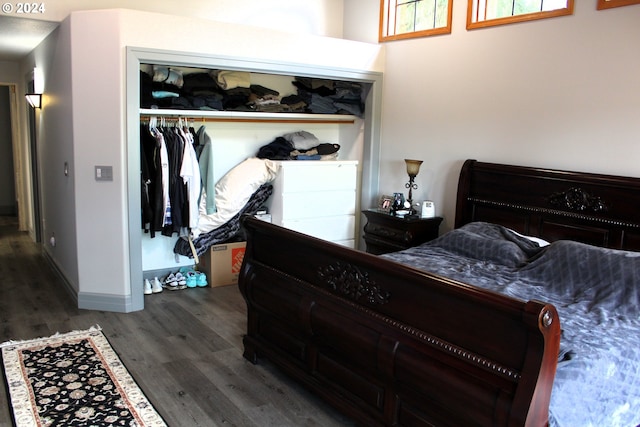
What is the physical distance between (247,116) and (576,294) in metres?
3.08

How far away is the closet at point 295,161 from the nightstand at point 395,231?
1.36 ft

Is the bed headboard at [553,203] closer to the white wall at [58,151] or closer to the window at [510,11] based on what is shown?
the window at [510,11]

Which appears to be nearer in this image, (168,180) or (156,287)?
(168,180)

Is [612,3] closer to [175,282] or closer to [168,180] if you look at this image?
[168,180]

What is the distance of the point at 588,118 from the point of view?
147 inches

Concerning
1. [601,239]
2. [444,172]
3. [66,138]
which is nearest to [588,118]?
[601,239]

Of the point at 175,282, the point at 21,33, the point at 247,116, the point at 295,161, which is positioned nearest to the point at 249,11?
the point at 247,116

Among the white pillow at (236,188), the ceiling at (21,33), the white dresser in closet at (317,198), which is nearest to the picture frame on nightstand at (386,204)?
the white dresser in closet at (317,198)

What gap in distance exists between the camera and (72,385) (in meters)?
3.08

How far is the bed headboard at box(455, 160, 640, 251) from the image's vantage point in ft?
11.5

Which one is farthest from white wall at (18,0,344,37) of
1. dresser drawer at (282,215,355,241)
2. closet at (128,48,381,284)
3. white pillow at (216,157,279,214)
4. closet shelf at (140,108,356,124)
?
dresser drawer at (282,215,355,241)

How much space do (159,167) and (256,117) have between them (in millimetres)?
1082

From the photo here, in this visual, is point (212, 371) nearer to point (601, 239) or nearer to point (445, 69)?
point (601, 239)

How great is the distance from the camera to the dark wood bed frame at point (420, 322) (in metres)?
1.93
